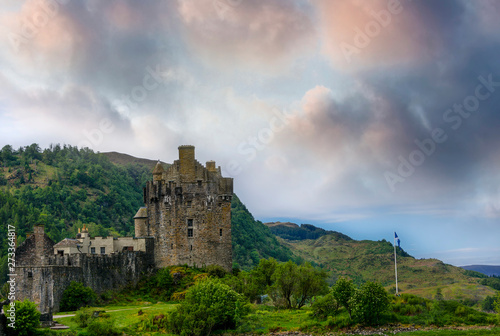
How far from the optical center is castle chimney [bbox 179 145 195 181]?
283 feet

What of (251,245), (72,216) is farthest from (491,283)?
(72,216)

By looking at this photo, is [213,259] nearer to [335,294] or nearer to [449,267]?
[335,294]

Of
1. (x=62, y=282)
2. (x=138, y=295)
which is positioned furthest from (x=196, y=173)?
(x=62, y=282)

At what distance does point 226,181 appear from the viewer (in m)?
88.4

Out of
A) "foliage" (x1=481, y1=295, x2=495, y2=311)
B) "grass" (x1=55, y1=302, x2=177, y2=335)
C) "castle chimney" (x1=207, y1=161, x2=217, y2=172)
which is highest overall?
"castle chimney" (x1=207, y1=161, x2=217, y2=172)

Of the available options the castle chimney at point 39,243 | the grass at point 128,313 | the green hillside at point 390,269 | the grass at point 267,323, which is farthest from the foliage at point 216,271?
the green hillside at point 390,269

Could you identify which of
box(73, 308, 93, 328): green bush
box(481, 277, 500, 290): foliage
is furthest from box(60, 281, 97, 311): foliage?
box(481, 277, 500, 290): foliage

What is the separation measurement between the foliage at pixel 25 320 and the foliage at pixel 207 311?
12.6 metres

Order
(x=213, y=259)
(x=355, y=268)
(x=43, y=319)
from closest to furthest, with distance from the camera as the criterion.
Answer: (x=43, y=319)
(x=213, y=259)
(x=355, y=268)

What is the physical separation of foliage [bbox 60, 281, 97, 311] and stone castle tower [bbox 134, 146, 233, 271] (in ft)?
53.0

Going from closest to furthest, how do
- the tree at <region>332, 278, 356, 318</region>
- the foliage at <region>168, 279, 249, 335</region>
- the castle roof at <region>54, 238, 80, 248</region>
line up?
the foliage at <region>168, 279, 249, 335</region>, the tree at <region>332, 278, 356, 318</region>, the castle roof at <region>54, 238, 80, 248</region>

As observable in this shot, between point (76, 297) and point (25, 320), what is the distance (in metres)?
13.8

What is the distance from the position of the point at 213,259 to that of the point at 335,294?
23286mm

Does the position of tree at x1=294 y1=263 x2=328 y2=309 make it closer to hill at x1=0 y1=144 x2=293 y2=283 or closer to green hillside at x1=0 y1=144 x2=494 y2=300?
green hillside at x1=0 y1=144 x2=494 y2=300
